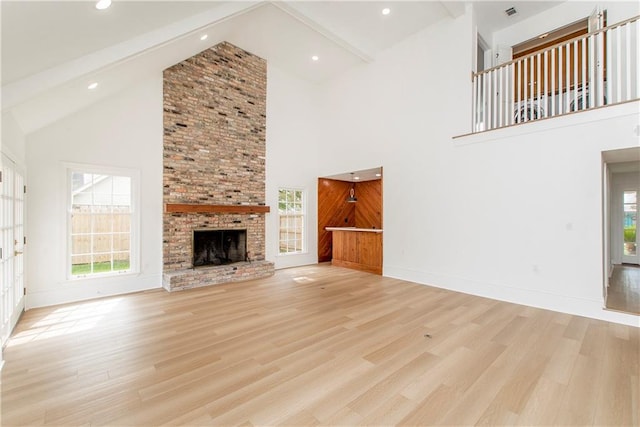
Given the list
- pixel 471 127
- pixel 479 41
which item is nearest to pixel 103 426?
pixel 471 127

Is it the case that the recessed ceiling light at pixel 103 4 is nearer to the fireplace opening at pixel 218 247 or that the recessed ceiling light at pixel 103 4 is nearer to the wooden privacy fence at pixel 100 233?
the wooden privacy fence at pixel 100 233

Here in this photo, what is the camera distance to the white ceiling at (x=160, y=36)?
2.30m

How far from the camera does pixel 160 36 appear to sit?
350 cm

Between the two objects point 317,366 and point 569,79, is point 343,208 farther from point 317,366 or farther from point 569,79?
point 317,366

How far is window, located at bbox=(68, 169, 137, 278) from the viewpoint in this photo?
4559mm

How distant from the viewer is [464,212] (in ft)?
16.6

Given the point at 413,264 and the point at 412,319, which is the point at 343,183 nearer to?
the point at 413,264

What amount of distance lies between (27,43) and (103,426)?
2913 millimetres

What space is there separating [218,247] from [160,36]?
13.3 feet

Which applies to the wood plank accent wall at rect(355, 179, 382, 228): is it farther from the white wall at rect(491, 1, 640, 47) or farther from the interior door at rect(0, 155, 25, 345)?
the interior door at rect(0, 155, 25, 345)

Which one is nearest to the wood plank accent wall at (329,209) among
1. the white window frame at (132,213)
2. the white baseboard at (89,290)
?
the white baseboard at (89,290)

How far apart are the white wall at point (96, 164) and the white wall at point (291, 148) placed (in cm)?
252

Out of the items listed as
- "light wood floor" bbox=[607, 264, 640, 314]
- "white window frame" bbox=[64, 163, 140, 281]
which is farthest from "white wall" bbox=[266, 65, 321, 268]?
"light wood floor" bbox=[607, 264, 640, 314]

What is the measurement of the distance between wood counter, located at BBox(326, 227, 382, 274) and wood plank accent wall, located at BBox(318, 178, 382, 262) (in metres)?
0.49
